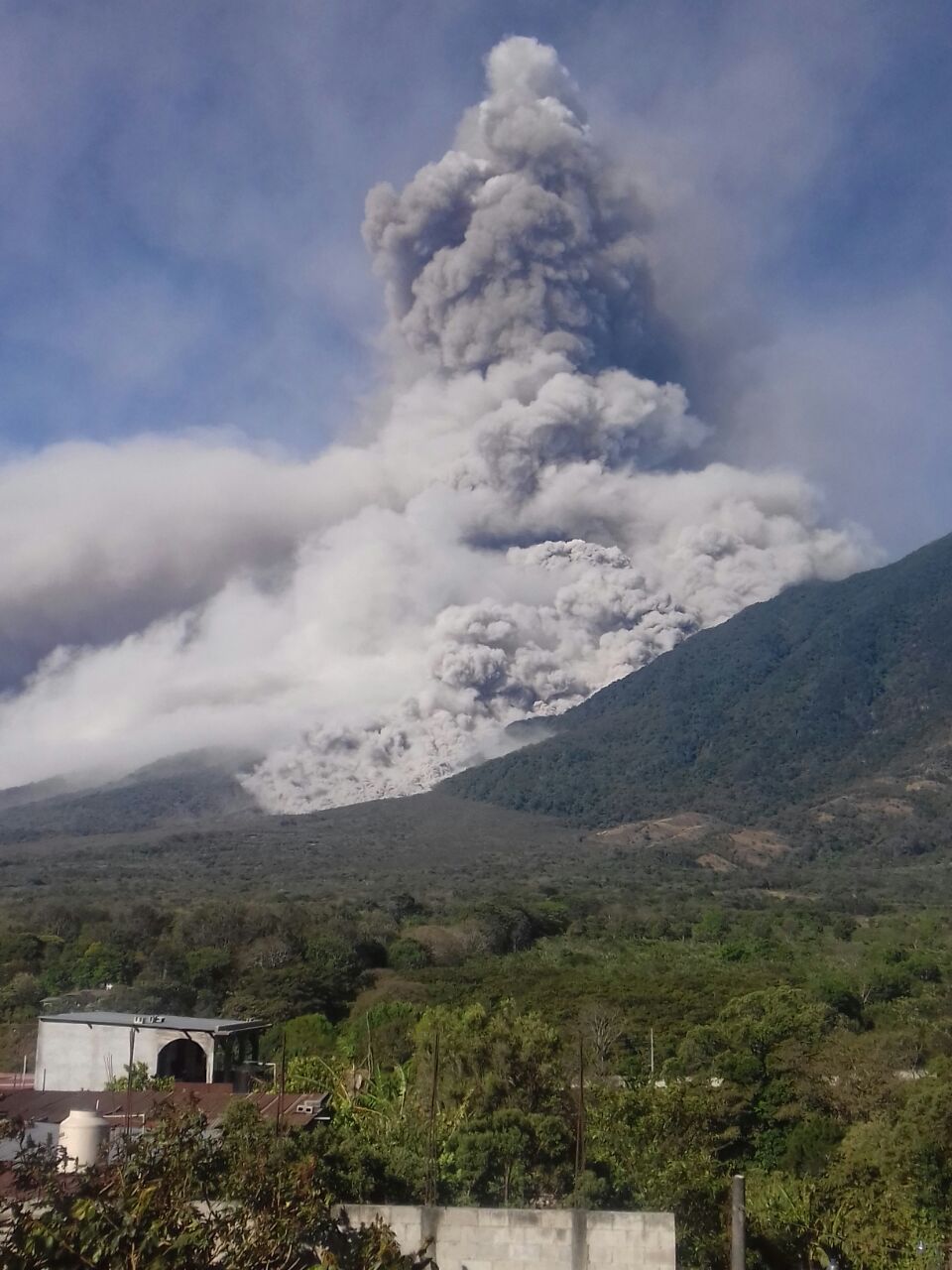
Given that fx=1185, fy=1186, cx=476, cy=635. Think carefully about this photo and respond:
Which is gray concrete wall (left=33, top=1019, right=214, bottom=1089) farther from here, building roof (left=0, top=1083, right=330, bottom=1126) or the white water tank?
the white water tank

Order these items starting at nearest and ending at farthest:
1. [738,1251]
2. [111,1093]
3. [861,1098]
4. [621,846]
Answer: [738,1251], [111,1093], [861,1098], [621,846]

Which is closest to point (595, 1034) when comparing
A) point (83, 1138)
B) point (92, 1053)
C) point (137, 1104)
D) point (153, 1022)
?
point (153, 1022)

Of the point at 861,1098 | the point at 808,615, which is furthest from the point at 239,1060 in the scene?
the point at 808,615

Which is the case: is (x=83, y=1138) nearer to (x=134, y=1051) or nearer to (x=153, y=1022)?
(x=134, y=1051)

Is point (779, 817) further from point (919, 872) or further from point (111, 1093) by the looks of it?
point (111, 1093)

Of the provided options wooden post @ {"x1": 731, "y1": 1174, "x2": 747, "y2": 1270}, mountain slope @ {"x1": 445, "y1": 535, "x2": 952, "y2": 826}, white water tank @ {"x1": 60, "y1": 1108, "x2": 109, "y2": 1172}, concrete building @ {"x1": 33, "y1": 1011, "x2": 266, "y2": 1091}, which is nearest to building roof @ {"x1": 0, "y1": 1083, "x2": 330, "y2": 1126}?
white water tank @ {"x1": 60, "y1": 1108, "x2": 109, "y2": 1172}
